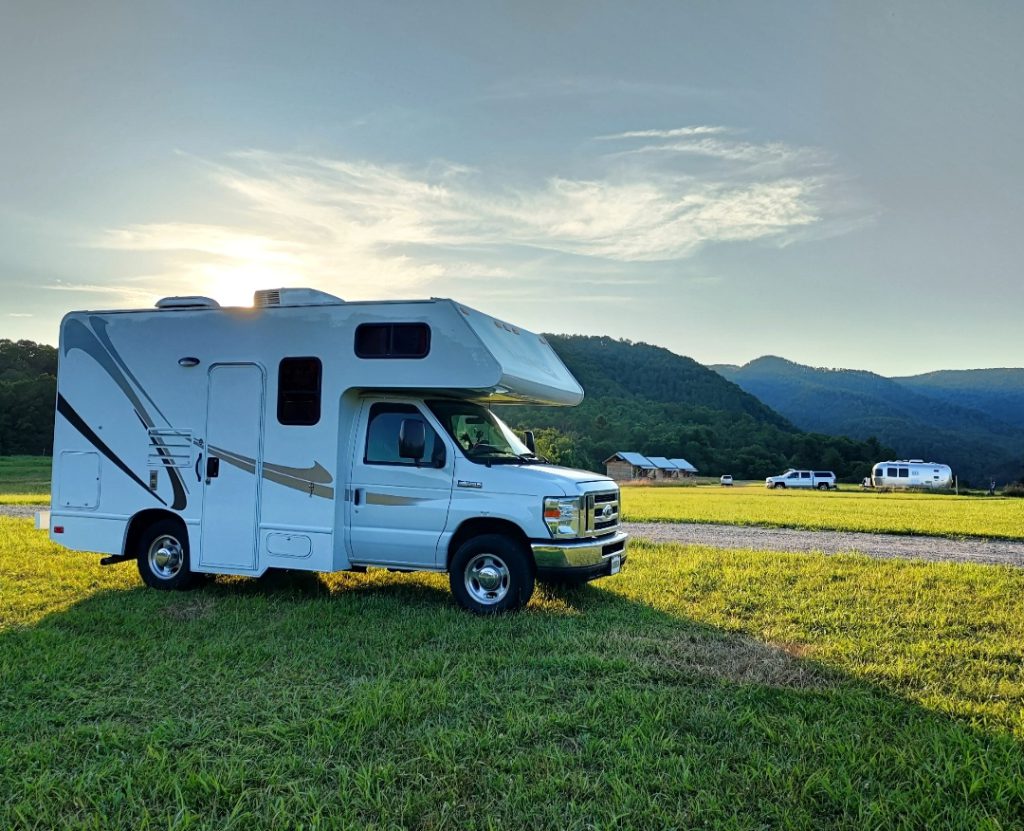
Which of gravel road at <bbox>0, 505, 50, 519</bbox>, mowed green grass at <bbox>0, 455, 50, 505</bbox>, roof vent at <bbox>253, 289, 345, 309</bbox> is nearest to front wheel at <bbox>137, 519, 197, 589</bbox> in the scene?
roof vent at <bbox>253, 289, 345, 309</bbox>

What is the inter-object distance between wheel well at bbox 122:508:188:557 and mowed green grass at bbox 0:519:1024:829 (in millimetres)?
711

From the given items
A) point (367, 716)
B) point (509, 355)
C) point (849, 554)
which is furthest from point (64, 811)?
point (849, 554)

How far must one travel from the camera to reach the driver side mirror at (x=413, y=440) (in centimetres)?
885

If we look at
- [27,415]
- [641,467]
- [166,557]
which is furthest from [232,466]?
[641,467]

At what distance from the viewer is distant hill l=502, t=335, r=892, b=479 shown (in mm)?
90750

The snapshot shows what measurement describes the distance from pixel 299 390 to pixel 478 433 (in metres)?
2.10

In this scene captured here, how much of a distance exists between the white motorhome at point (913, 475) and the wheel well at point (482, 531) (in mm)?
72121

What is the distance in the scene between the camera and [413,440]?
885 centimetres

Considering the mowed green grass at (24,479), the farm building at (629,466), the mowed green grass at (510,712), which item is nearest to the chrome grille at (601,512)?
the mowed green grass at (510,712)

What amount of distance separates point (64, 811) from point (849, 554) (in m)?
12.6

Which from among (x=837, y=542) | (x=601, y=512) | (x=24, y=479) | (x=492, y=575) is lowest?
(x=24, y=479)

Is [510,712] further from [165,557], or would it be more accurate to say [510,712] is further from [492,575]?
[165,557]

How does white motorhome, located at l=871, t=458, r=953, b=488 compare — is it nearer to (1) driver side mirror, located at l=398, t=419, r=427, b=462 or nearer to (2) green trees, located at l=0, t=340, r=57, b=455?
(2) green trees, located at l=0, t=340, r=57, b=455

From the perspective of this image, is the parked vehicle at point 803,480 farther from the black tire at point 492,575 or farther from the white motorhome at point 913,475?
the black tire at point 492,575
